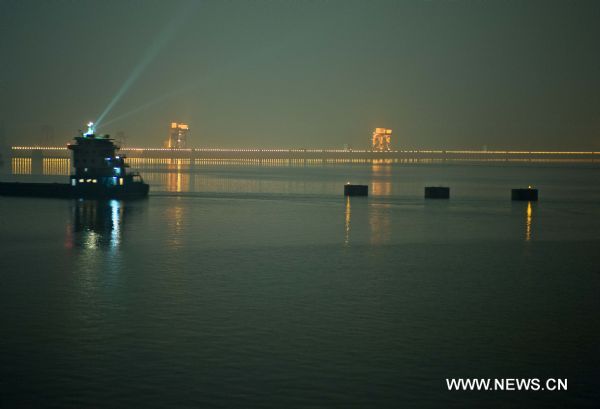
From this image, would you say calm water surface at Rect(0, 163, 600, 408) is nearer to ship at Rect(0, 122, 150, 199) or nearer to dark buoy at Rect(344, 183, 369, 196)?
ship at Rect(0, 122, 150, 199)

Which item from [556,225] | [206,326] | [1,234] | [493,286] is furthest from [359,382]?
[556,225]

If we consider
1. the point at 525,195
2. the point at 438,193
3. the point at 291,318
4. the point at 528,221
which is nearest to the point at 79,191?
the point at 438,193

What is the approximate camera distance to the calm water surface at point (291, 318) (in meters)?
10.5

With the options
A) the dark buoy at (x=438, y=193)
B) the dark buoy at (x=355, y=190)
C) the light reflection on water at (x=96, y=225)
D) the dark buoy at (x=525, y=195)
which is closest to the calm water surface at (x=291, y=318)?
the light reflection on water at (x=96, y=225)

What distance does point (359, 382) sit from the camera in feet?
35.5

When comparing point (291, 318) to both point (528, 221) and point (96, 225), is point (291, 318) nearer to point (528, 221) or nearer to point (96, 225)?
point (96, 225)

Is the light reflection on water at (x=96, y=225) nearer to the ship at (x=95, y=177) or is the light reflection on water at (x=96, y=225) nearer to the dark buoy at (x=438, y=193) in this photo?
the ship at (x=95, y=177)

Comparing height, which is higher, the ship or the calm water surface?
the ship

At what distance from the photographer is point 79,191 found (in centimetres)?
5647

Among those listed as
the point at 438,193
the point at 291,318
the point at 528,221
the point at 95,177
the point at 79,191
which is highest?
the point at 95,177

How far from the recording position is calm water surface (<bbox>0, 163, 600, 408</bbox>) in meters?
10.5

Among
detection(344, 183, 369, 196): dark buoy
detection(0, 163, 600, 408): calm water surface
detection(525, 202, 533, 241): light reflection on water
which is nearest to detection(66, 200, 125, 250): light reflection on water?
detection(0, 163, 600, 408): calm water surface

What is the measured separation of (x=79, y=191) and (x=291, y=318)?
45100mm

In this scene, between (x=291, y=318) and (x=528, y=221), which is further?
(x=528, y=221)
